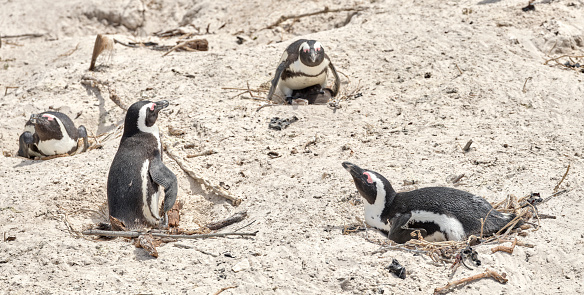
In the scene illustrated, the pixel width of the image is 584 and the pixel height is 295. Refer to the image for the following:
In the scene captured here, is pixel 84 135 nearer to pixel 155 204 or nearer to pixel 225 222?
pixel 155 204

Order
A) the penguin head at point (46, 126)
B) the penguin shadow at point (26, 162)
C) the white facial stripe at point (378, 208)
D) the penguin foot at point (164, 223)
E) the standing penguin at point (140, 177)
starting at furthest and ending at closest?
1. the penguin head at point (46, 126)
2. the penguin shadow at point (26, 162)
3. the penguin foot at point (164, 223)
4. the standing penguin at point (140, 177)
5. the white facial stripe at point (378, 208)

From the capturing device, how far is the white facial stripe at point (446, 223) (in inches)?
144

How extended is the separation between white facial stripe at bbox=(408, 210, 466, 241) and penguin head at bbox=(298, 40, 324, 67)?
2950mm

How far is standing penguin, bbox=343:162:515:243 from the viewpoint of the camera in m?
3.67

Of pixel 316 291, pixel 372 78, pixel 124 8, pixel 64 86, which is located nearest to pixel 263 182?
pixel 316 291

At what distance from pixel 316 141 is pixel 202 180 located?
1.20m

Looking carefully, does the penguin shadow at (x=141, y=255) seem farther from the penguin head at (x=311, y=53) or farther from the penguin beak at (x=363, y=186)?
the penguin head at (x=311, y=53)

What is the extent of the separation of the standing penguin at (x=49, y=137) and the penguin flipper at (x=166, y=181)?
190 centimetres

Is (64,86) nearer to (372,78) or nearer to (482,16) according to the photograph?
A: (372,78)

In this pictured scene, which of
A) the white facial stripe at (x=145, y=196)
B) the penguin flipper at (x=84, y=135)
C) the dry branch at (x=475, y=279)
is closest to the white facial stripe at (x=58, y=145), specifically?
the penguin flipper at (x=84, y=135)

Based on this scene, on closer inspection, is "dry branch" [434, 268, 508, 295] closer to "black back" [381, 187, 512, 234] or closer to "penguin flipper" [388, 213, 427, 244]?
"black back" [381, 187, 512, 234]

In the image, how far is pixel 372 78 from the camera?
A: 6.65 m

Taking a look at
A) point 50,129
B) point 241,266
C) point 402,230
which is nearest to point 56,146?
point 50,129

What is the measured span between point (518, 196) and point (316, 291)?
1841 millimetres
